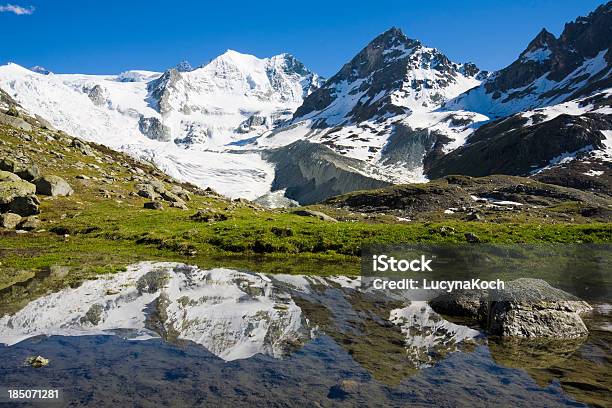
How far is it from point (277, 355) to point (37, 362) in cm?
676

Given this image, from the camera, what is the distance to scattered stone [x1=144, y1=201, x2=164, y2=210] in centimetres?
5655

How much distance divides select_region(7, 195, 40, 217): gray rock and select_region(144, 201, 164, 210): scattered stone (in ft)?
42.7

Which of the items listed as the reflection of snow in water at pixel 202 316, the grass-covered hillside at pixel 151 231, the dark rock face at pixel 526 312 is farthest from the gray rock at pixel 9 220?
the dark rock face at pixel 526 312

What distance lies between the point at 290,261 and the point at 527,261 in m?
17.9

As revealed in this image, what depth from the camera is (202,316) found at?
1819 cm

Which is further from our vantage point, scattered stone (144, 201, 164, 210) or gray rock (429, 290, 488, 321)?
scattered stone (144, 201, 164, 210)

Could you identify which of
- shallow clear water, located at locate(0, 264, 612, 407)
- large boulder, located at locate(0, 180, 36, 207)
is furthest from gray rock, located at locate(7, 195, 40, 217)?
shallow clear water, located at locate(0, 264, 612, 407)

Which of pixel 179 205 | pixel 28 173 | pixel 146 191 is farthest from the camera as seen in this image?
pixel 146 191

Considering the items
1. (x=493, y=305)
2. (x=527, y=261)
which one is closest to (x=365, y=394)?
(x=493, y=305)

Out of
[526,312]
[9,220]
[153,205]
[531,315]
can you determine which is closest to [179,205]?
[153,205]

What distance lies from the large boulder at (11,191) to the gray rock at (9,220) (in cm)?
255

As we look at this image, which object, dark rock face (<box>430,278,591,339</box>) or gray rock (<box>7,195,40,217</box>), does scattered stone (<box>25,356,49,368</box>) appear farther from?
gray rock (<box>7,195,40,217</box>)

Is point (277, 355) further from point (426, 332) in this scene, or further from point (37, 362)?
point (37, 362)

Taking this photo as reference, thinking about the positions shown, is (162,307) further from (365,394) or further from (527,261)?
(527,261)
